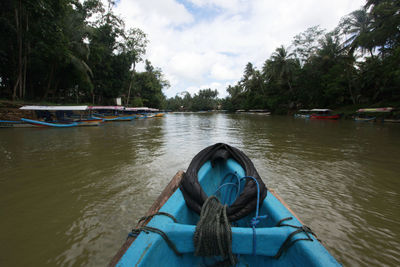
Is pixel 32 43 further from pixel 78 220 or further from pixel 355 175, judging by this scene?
pixel 355 175

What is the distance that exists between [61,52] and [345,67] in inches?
1339

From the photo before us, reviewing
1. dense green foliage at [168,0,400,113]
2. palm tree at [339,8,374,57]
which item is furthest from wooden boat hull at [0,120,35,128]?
palm tree at [339,8,374,57]

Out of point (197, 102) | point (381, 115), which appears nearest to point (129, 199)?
point (381, 115)

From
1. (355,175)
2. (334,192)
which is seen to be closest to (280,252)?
(334,192)

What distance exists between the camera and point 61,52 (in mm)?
16578

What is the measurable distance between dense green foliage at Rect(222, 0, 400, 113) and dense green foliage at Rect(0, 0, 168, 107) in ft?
82.7

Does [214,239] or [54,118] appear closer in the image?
[214,239]

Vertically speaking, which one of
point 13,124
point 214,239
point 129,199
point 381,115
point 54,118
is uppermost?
point 381,115

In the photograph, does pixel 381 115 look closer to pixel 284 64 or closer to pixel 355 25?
pixel 355 25

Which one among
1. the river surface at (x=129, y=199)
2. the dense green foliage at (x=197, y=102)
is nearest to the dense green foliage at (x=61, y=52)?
the river surface at (x=129, y=199)

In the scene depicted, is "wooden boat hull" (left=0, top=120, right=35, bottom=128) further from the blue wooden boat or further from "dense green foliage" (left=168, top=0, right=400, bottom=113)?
"dense green foliage" (left=168, top=0, right=400, bottom=113)

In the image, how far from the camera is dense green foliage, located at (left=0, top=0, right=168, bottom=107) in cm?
1505

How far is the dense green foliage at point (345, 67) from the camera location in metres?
15.5

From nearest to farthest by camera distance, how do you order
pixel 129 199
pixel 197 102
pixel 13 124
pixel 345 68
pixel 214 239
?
pixel 214 239 → pixel 129 199 → pixel 13 124 → pixel 345 68 → pixel 197 102
